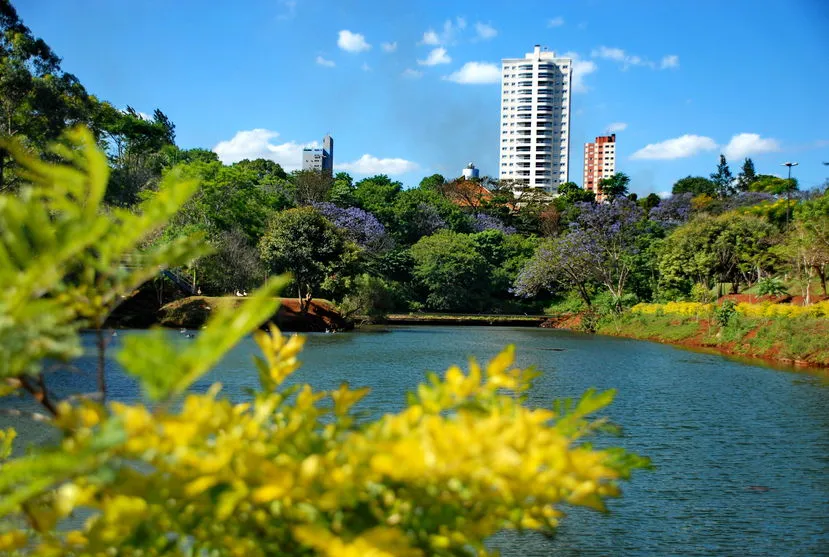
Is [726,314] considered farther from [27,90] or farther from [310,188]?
[310,188]

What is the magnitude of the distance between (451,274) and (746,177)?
39813 millimetres

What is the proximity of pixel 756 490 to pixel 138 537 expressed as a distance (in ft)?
23.0

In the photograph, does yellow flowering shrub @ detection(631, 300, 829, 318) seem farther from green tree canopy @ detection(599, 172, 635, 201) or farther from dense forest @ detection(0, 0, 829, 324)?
green tree canopy @ detection(599, 172, 635, 201)

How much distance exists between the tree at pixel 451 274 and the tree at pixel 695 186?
26.7 m

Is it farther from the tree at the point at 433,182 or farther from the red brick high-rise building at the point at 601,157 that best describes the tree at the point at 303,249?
the red brick high-rise building at the point at 601,157

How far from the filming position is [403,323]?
33.4 meters

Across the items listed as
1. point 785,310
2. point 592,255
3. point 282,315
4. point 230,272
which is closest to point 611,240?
point 592,255

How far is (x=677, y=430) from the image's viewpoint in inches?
387

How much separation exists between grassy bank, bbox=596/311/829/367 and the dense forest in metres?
2.51

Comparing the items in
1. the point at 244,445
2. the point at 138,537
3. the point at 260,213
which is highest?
the point at 260,213

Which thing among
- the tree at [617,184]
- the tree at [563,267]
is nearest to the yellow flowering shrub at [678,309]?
the tree at [563,267]

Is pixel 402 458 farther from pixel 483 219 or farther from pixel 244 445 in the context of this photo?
pixel 483 219

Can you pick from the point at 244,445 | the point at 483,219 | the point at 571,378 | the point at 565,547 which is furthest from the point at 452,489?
the point at 483,219

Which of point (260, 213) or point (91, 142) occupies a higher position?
point (260, 213)
